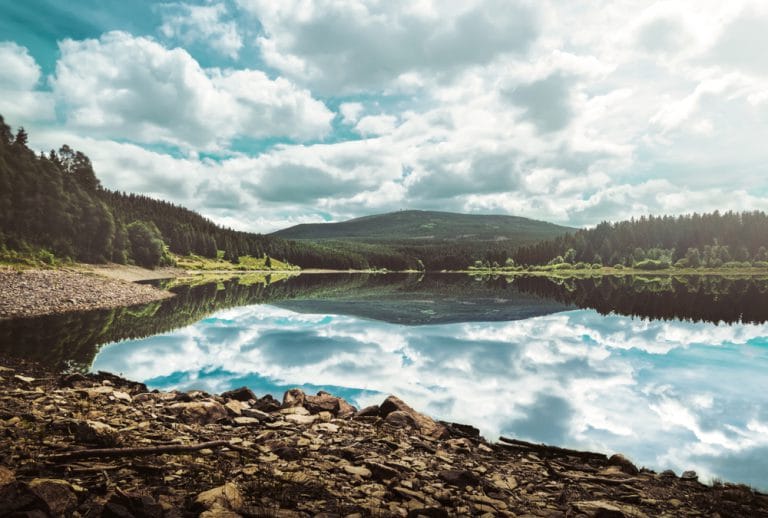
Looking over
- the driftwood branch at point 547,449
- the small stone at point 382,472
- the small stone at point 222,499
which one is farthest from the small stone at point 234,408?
the driftwood branch at point 547,449

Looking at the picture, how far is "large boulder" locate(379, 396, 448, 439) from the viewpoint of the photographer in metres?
11.4

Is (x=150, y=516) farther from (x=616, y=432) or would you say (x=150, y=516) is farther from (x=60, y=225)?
(x=60, y=225)

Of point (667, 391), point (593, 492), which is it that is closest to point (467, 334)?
point (667, 391)

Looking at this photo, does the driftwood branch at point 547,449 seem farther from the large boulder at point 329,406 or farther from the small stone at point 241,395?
the small stone at point 241,395

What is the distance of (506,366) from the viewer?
19891mm

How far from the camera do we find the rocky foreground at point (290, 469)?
6469mm

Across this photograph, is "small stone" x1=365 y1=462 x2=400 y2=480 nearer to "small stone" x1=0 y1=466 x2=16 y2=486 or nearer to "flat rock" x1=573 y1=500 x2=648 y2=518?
"flat rock" x1=573 y1=500 x2=648 y2=518

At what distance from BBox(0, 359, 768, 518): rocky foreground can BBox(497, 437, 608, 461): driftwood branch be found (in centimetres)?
3

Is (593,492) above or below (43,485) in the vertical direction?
below

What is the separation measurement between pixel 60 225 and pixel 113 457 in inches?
4198

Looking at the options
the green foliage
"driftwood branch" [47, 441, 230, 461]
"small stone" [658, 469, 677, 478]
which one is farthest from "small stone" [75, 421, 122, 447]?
the green foliage

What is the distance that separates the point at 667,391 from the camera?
16141 mm

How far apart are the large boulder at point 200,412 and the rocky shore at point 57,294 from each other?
31118 mm

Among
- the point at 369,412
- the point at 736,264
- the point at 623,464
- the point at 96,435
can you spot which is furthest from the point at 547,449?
the point at 736,264
